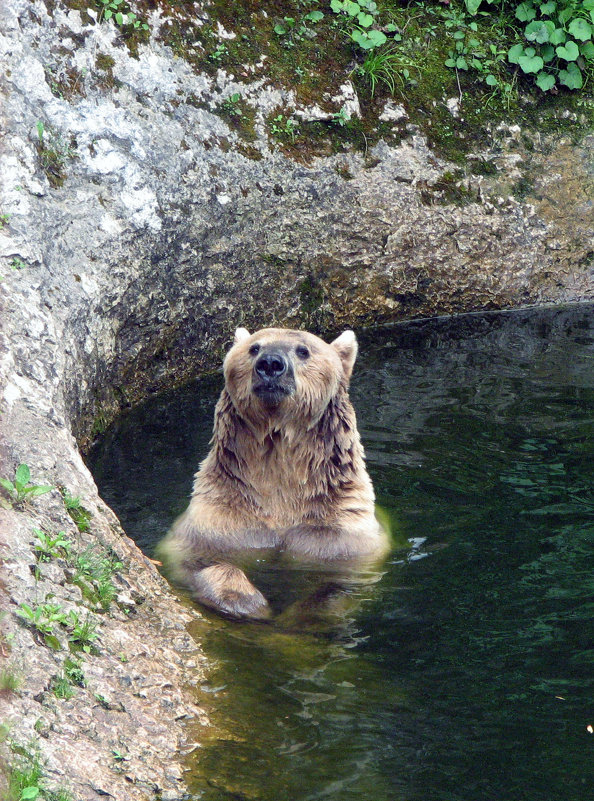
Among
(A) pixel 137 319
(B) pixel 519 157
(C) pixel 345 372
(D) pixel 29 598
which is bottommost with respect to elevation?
(D) pixel 29 598

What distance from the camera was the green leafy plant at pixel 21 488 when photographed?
488 centimetres

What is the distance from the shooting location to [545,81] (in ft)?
36.9

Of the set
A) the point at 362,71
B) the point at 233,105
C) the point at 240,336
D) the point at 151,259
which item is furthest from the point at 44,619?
the point at 362,71

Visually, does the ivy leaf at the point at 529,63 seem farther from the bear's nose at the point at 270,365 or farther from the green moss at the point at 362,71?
the bear's nose at the point at 270,365

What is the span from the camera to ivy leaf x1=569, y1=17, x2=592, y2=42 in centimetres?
1088

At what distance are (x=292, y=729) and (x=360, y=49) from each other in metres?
8.05

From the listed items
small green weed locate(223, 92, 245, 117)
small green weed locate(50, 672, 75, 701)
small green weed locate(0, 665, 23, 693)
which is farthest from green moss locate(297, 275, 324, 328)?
small green weed locate(0, 665, 23, 693)

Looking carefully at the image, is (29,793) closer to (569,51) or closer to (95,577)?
(95,577)

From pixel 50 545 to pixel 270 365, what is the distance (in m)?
1.93

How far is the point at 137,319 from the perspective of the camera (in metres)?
8.73

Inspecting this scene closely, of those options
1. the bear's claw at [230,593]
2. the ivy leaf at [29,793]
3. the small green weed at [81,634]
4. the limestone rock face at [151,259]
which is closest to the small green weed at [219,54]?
the limestone rock face at [151,259]

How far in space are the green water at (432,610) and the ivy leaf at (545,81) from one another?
3.12 metres

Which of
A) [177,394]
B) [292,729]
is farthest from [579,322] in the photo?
[292,729]

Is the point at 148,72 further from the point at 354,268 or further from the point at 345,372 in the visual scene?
the point at 345,372
